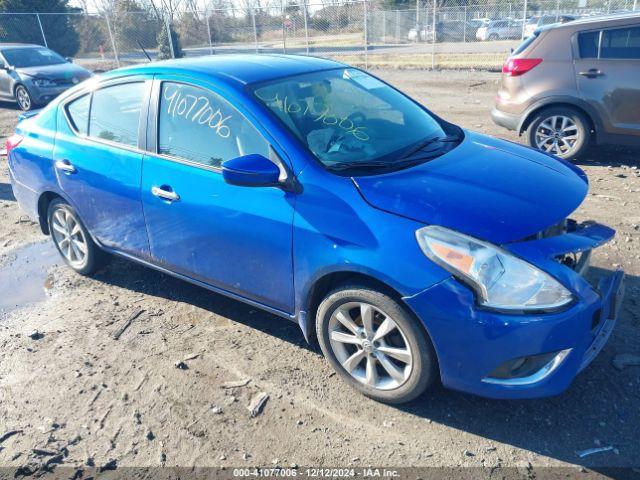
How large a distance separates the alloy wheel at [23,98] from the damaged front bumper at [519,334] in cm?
1352

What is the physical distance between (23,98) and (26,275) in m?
10.4

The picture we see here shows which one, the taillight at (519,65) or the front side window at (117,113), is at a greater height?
the front side window at (117,113)

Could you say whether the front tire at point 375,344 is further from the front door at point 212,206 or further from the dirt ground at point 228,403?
the front door at point 212,206

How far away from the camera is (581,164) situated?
270 inches

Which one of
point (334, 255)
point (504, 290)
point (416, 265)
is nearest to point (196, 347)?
point (334, 255)

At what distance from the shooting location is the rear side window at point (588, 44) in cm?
647

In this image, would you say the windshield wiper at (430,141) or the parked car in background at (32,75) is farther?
the parked car in background at (32,75)

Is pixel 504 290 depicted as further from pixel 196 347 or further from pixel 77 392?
pixel 77 392

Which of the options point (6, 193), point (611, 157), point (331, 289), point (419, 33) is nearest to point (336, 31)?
point (419, 33)

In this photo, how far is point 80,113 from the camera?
14.0ft

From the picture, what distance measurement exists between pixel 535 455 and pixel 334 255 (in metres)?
1.37

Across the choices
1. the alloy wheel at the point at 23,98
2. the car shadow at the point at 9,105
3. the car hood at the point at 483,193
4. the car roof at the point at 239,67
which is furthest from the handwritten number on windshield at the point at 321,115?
the car shadow at the point at 9,105

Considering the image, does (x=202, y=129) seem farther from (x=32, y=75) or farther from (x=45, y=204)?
(x=32, y=75)

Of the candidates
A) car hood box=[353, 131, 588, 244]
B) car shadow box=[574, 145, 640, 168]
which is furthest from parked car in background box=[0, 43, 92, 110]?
car hood box=[353, 131, 588, 244]
